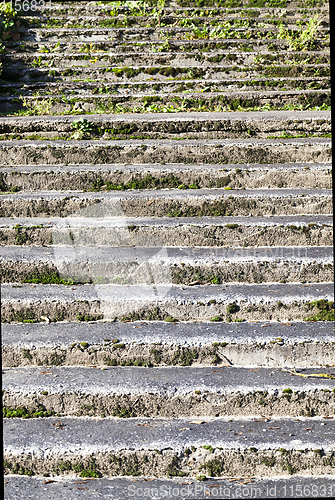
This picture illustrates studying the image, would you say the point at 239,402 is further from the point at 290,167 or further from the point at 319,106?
the point at 319,106

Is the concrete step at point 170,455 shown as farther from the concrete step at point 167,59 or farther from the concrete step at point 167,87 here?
the concrete step at point 167,59

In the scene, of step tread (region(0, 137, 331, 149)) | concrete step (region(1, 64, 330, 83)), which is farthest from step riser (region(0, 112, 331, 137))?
concrete step (region(1, 64, 330, 83))

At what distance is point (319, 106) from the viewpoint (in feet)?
14.1

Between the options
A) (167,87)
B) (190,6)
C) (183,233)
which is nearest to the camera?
(183,233)

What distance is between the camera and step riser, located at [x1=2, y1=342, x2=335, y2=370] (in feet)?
7.39

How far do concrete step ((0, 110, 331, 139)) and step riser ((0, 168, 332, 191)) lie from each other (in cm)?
67

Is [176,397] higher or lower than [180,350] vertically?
lower

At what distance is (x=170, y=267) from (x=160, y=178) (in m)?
1.03

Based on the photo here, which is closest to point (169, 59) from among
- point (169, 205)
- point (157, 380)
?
point (169, 205)

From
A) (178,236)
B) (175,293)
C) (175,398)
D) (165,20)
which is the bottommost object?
(175,398)

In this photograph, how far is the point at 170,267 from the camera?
264cm

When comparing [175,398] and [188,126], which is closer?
[175,398]

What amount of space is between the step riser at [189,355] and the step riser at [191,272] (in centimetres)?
53

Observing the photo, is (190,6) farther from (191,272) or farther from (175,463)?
(175,463)
